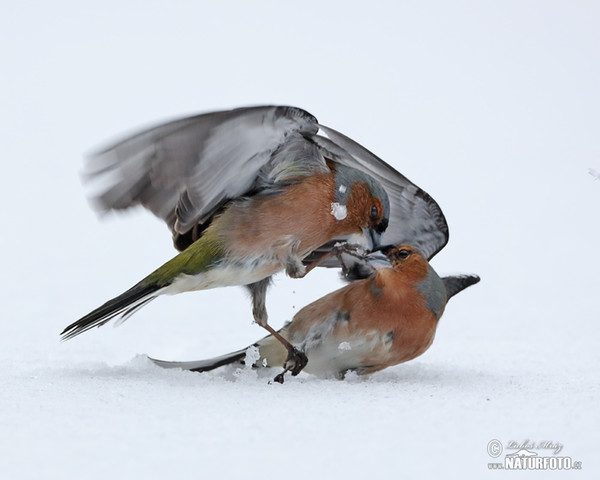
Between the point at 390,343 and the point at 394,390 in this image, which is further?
the point at 390,343

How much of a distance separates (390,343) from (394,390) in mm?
306

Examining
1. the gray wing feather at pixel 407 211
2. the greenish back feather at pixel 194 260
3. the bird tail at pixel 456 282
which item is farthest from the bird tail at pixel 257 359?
the bird tail at pixel 456 282

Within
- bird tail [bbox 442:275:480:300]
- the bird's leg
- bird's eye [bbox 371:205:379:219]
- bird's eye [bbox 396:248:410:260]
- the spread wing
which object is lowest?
the bird's leg

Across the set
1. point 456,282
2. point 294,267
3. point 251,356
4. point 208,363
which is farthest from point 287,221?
point 456,282

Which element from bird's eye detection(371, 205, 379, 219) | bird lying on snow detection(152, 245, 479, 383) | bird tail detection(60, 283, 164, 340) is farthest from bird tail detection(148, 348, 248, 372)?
bird's eye detection(371, 205, 379, 219)

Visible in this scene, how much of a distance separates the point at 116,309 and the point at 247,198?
772 mm

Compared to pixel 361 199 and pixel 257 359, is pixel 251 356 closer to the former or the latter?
pixel 257 359

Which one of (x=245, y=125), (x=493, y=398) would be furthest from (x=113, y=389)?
(x=493, y=398)

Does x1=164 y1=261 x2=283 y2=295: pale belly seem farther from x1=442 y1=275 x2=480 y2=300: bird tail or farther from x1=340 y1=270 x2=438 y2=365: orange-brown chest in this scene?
x1=442 y1=275 x2=480 y2=300: bird tail

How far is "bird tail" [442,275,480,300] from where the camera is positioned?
4406 mm

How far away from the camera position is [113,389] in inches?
140

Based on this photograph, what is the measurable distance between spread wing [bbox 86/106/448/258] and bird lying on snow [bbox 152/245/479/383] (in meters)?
0.39

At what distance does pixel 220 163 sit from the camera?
3.82m

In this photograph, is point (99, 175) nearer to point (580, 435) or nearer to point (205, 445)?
point (205, 445)
